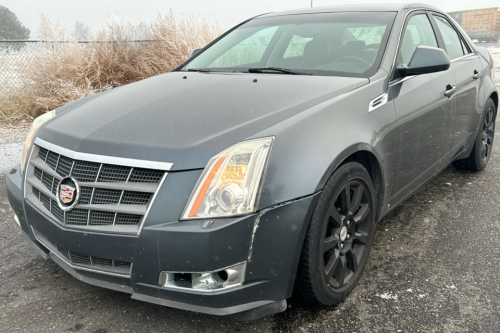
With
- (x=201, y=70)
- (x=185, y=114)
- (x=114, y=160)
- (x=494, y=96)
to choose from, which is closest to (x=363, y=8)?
(x=201, y=70)

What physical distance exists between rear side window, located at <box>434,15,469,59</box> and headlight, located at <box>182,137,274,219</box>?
2540 millimetres

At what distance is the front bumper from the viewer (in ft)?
5.90

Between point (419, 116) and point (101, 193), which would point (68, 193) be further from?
point (419, 116)

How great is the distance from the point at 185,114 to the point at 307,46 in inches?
51.1

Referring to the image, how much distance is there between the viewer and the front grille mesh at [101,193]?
74.6 inches

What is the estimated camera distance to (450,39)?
152 inches

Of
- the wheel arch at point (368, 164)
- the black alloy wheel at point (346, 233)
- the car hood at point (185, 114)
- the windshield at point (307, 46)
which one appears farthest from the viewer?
the windshield at point (307, 46)

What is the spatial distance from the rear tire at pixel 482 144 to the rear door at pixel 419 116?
2.96 feet

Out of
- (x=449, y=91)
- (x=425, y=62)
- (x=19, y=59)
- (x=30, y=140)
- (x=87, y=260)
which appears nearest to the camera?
(x=87, y=260)

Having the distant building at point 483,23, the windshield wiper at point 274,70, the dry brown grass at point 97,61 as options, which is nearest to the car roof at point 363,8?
the windshield wiper at point 274,70

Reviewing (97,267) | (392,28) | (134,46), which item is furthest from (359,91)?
(134,46)

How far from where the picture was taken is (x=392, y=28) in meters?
2.98

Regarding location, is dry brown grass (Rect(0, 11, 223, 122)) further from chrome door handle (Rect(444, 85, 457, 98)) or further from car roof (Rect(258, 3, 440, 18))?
chrome door handle (Rect(444, 85, 457, 98))

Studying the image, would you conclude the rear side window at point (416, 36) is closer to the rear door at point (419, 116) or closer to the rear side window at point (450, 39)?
the rear door at point (419, 116)
